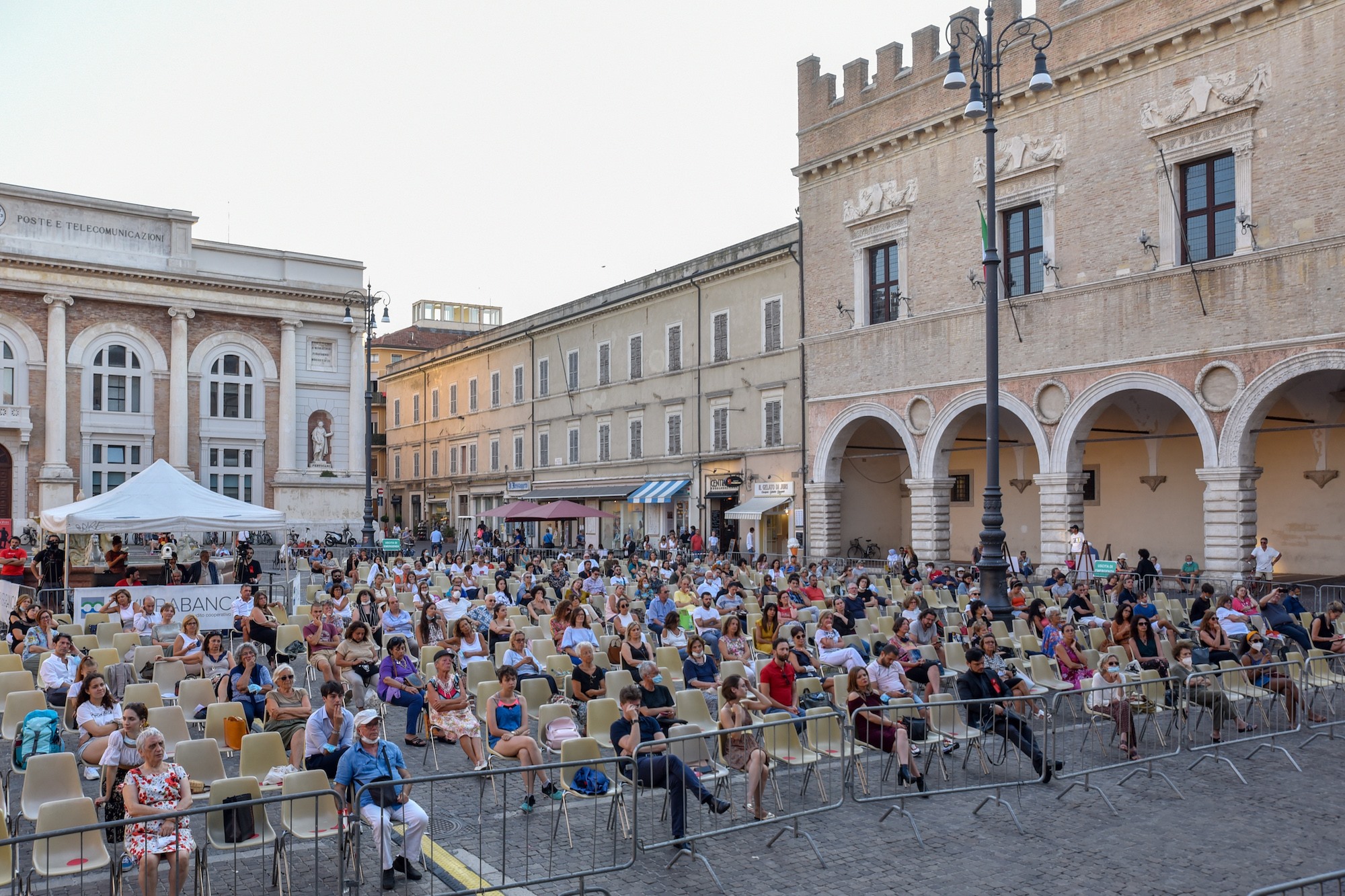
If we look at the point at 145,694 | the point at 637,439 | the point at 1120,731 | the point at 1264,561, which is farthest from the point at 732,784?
the point at 637,439

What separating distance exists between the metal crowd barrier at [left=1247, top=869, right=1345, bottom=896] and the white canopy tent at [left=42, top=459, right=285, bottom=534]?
727 inches

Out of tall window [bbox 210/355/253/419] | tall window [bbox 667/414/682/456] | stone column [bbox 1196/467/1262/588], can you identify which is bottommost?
stone column [bbox 1196/467/1262/588]

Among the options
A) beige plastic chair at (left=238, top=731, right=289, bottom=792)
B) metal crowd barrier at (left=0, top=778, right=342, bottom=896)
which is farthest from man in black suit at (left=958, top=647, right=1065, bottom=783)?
beige plastic chair at (left=238, top=731, right=289, bottom=792)

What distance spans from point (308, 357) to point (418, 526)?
16.7 meters

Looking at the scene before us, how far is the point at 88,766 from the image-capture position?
9.61 m

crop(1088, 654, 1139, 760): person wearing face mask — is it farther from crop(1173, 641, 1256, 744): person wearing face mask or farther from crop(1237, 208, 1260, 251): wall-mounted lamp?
crop(1237, 208, 1260, 251): wall-mounted lamp

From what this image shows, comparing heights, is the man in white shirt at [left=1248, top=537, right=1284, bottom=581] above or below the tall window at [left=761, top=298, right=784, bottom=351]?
below

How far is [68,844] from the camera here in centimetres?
682

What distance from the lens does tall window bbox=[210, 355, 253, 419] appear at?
1921 inches

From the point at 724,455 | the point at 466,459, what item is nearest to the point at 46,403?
the point at 466,459

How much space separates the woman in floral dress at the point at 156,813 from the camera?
22.1 ft

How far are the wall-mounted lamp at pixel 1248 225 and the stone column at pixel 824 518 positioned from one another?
14342mm

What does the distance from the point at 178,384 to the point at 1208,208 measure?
4082 cm

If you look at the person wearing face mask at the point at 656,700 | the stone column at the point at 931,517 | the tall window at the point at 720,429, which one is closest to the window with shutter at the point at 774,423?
the tall window at the point at 720,429
